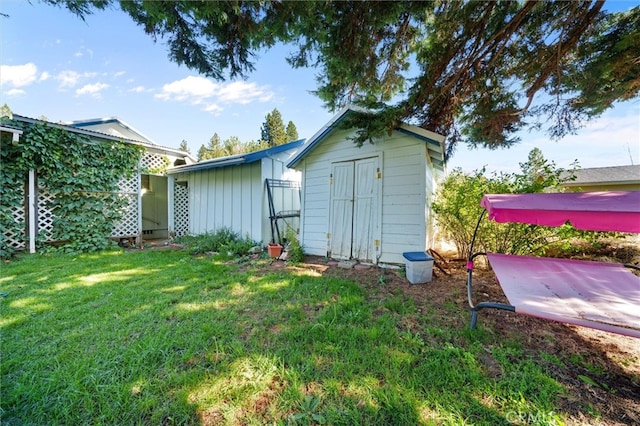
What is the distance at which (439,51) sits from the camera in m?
3.49

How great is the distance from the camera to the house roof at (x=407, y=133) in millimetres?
4219

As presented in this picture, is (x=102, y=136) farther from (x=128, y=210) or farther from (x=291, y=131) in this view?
(x=291, y=131)

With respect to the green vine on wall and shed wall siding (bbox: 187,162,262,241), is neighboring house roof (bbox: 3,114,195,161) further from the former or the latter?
shed wall siding (bbox: 187,162,262,241)

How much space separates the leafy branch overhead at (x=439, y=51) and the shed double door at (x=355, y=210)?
4.42 feet

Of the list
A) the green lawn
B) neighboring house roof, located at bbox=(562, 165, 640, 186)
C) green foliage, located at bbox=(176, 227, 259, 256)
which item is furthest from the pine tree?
the green lawn

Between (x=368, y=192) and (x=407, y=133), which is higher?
(x=407, y=133)

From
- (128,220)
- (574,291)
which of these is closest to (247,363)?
(574,291)

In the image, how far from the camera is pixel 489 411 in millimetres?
1530

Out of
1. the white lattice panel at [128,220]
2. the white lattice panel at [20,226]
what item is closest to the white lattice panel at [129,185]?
the white lattice panel at [128,220]

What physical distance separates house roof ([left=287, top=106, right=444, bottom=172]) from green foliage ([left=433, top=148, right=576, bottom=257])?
85cm

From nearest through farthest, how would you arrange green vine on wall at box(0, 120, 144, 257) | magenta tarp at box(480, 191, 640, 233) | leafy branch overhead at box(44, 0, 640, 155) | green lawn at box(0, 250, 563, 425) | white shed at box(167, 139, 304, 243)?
green lawn at box(0, 250, 563, 425), magenta tarp at box(480, 191, 640, 233), leafy branch overhead at box(44, 0, 640, 155), green vine on wall at box(0, 120, 144, 257), white shed at box(167, 139, 304, 243)

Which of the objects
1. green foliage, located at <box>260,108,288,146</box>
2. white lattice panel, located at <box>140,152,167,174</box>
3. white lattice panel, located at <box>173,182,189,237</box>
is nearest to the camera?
white lattice panel, located at <box>140,152,167,174</box>

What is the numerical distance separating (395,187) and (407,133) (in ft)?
3.56

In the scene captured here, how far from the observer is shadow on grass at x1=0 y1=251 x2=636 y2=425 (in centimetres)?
152
